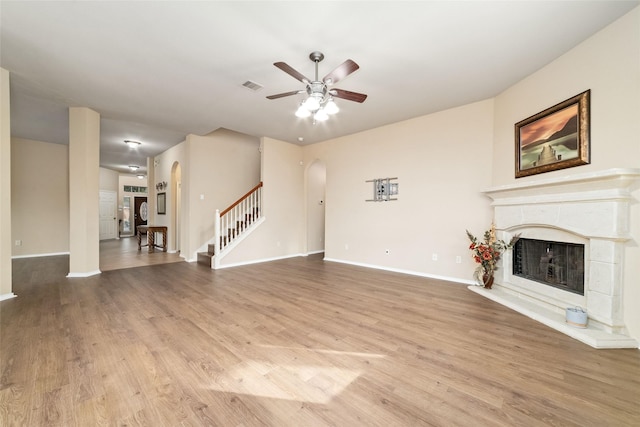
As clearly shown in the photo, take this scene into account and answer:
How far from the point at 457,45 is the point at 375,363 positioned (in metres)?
3.29

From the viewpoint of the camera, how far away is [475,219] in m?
4.25

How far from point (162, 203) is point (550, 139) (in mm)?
9121

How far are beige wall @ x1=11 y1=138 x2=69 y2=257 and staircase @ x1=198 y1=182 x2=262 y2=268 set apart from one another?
178 inches

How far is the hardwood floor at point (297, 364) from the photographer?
1523 millimetres

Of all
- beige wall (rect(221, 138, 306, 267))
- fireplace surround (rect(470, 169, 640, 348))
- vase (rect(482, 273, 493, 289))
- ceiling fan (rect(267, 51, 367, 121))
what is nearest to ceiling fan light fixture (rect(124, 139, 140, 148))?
beige wall (rect(221, 138, 306, 267))

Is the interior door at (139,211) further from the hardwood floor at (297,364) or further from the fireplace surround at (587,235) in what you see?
the fireplace surround at (587,235)

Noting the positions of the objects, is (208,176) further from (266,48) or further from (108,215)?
(108,215)

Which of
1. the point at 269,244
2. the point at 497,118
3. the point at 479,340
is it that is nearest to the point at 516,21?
the point at 497,118

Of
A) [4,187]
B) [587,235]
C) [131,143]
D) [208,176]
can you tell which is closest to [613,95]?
[587,235]

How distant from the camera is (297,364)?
202cm

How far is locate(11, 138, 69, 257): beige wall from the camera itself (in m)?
6.41

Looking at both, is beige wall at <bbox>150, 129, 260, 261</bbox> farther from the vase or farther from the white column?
the vase

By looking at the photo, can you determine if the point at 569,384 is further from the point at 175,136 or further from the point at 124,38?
the point at 175,136

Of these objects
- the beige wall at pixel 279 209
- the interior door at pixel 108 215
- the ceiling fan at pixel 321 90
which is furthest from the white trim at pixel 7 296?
the interior door at pixel 108 215
